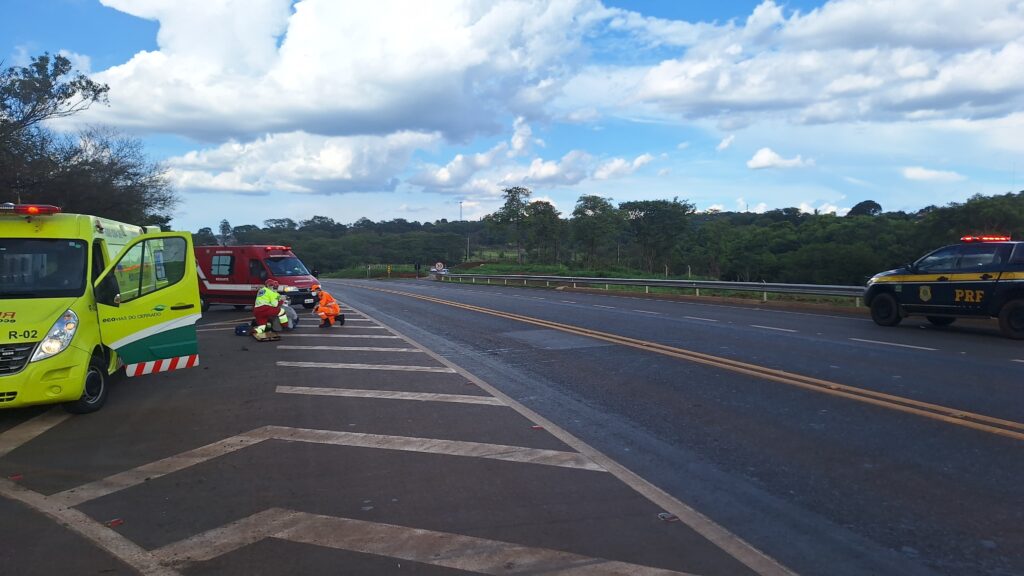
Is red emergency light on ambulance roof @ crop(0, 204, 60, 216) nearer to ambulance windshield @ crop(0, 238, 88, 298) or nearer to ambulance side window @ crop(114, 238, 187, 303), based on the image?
ambulance windshield @ crop(0, 238, 88, 298)

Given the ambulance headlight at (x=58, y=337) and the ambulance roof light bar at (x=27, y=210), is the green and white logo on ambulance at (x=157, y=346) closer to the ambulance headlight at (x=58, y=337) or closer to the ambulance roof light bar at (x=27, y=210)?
the ambulance headlight at (x=58, y=337)

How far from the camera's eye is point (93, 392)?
8.58 m

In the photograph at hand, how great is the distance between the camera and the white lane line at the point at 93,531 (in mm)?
4395

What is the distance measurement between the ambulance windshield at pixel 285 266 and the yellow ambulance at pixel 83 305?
11868 millimetres

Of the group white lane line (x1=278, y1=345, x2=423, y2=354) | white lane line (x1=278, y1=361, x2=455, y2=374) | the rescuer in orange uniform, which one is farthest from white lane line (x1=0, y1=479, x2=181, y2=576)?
the rescuer in orange uniform

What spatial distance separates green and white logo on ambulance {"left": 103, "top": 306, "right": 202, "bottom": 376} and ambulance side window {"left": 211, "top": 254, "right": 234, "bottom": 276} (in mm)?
13519

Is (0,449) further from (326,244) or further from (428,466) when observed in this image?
(326,244)

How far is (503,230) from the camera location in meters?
76.2

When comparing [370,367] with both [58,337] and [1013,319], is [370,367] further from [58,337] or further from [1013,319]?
[1013,319]

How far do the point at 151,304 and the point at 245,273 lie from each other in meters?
13.5

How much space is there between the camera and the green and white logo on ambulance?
9172mm

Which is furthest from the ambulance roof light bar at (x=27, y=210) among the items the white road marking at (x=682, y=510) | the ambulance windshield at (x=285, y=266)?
the ambulance windshield at (x=285, y=266)

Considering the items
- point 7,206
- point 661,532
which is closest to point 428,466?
point 661,532

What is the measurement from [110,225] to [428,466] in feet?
21.7
